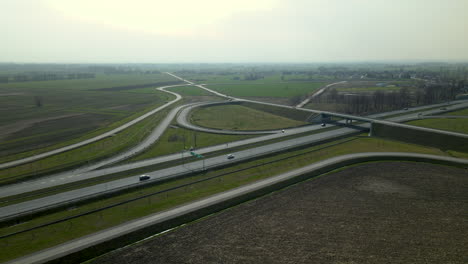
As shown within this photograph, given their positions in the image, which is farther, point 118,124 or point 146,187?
point 118,124

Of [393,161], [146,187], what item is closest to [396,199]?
[393,161]

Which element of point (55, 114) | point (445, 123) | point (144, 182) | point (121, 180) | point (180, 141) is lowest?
point (121, 180)

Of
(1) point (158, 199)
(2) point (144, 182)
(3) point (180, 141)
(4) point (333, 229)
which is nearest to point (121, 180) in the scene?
(2) point (144, 182)

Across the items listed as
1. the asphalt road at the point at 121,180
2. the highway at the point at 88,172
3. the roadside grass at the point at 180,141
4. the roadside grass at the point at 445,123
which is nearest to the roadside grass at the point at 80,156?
the highway at the point at 88,172

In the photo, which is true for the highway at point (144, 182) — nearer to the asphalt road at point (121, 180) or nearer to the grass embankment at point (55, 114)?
the asphalt road at point (121, 180)

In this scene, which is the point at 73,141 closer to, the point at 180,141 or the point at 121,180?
the point at 180,141

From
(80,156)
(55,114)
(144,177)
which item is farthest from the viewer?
(55,114)

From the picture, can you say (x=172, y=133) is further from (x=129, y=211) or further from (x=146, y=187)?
(x=129, y=211)
